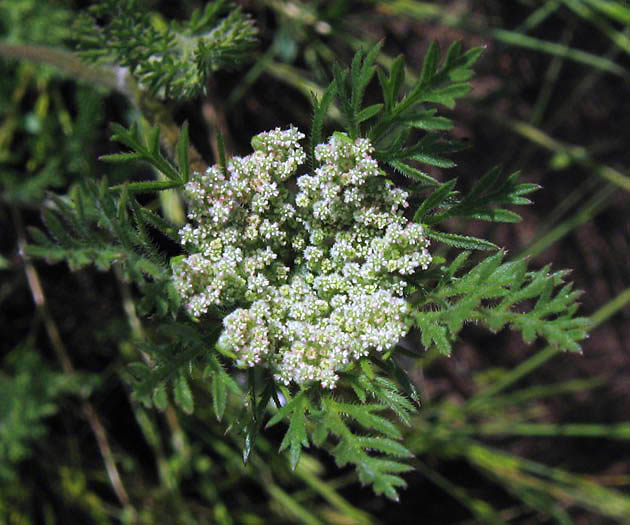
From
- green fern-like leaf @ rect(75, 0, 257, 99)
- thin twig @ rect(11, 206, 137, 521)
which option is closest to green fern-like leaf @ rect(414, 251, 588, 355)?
green fern-like leaf @ rect(75, 0, 257, 99)

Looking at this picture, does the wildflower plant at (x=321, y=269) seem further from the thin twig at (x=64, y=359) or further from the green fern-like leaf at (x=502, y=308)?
the thin twig at (x=64, y=359)

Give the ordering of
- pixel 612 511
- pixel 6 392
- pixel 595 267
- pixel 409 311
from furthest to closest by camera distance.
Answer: pixel 595 267
pixel 612 511
pixel 6 392
pixel 409 311

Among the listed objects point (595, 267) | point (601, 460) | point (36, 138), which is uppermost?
point (36, 138)

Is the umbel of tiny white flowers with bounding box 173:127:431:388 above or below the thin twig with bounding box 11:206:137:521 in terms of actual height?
above

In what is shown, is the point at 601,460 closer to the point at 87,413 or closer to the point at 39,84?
the point at 87,413

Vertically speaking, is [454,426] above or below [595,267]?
below

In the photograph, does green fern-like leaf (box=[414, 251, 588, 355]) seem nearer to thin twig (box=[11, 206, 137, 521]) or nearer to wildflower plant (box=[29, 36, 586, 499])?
wildflower plant (box=[29, 36, 586, 499])

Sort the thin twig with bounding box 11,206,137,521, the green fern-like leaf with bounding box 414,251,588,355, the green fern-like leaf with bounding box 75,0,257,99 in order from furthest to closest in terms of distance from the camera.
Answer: the thin twig with bounding box 11,206,137,521
the green fern-like leaf with bounding box 75,0,257,99
the green fern-like leaf with bounding box 414,251,588,355

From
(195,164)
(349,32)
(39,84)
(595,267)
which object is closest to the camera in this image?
(195,164)

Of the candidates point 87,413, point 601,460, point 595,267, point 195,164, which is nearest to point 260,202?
point 195,164
